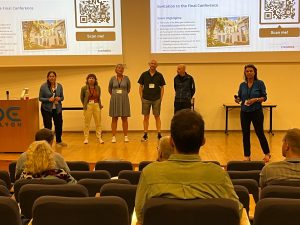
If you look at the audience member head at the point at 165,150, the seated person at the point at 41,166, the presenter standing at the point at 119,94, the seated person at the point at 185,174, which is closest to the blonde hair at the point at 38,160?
the seated person at the point at 41,166

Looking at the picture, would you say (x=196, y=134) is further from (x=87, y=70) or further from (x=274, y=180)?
(x=87, y=70)

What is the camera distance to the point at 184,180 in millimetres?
1732

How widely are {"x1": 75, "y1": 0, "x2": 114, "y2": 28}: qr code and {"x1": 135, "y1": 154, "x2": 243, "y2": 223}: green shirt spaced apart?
24.8ft

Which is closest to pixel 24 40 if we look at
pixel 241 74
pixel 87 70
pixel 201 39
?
pixel 87 70

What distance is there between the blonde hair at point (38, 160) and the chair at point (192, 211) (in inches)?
61.0

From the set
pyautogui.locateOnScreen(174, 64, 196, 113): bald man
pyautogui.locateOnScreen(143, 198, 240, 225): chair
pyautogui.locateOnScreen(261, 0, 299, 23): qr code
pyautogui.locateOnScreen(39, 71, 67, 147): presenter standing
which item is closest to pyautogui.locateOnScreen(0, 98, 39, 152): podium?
pyautogui.locateOnScreen(39, 71, 67, 147): presenter standing

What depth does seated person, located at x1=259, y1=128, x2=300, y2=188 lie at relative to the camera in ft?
9.27

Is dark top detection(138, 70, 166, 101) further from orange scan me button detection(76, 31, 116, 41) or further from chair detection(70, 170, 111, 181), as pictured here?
chair detection(70, 170, 111, 181)

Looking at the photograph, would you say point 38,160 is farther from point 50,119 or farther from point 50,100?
point 50,119

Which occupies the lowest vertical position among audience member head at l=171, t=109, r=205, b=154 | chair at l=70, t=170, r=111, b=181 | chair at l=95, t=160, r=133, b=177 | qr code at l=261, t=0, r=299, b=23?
chair at l=95, t=160, r=133, b=177

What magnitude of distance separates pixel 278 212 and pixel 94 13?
7833 millimetres

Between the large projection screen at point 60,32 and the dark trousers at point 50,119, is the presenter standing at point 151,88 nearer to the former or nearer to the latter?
the large projection screen at point 60,32

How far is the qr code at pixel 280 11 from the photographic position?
8.74 metres

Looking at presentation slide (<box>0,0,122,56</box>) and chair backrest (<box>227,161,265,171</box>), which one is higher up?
presentation slide (<box>0,0,122,56</box>)
